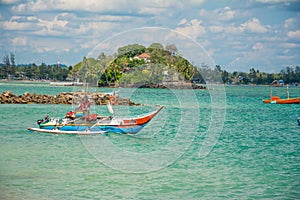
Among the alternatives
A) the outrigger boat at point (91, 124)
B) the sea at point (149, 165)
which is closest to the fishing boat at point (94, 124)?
the outrigger boat at point (91, 124)

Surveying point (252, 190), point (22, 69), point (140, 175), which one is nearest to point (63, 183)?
point (140, 175)

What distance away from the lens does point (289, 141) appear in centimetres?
2130

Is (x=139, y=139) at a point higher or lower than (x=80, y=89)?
lower

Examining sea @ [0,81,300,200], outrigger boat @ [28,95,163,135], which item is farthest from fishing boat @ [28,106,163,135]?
sea @ [0,81,300,200]

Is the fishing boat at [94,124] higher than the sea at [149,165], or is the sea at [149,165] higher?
the fishing boat at [94,124]

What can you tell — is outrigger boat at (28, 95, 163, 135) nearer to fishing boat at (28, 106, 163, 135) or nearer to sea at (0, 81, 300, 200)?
fishing boat at (28, 106, 163, 135)

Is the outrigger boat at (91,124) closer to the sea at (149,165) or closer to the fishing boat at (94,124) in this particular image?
the fishing boat at (94,124)

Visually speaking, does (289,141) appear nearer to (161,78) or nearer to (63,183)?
(161,78)

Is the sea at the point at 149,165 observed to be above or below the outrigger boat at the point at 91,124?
below

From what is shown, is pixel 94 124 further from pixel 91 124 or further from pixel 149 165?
pixel 149 165

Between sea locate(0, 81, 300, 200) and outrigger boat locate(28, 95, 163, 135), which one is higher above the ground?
outrigger boat locate(28, 95, 163, 135)

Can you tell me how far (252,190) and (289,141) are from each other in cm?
969

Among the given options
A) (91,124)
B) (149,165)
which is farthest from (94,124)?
(149,165)

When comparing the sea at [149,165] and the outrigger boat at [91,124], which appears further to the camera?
the outrigger boat at [91,124]
